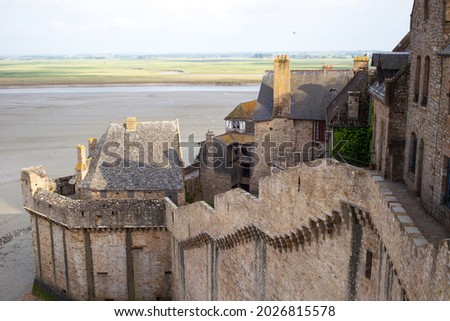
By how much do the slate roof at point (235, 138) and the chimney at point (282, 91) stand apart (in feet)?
18.4

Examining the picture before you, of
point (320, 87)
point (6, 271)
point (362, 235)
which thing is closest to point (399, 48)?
point (320, 87)

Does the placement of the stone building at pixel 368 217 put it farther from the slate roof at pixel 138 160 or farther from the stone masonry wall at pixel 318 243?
the slate roof at pixel 138 160

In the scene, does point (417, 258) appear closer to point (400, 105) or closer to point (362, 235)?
point (362, 235)

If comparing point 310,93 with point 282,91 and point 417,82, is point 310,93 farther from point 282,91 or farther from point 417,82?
point 417,82

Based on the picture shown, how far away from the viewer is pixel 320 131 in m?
32.2

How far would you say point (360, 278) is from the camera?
12.9 metres

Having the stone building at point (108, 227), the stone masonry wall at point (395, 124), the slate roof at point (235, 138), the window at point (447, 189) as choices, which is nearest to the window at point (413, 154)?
the stone masonry wall at point (395, 124)

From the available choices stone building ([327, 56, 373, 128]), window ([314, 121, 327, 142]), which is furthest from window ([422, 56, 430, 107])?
window ([314, 121, 327, 142])

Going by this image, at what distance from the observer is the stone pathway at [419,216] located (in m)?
11.8

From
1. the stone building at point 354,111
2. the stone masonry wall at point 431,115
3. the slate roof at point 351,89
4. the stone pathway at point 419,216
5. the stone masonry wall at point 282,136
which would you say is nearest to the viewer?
the stone pathway at point 419,216

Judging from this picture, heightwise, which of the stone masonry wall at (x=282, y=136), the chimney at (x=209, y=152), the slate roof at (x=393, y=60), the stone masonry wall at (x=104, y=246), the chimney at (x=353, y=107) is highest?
the slate roof at (x=393, y=60)

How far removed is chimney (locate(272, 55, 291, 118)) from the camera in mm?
32344

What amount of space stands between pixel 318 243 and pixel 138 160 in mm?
17482

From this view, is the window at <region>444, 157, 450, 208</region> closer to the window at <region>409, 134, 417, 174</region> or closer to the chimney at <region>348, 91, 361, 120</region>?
the window at <region>409, 134, 417, 174</region>
